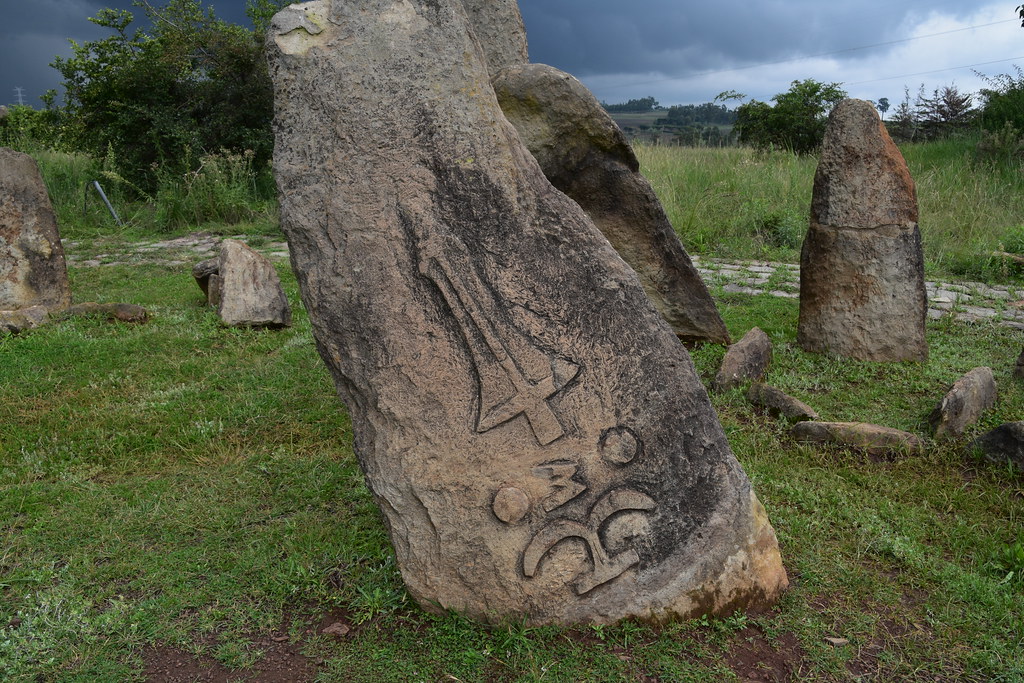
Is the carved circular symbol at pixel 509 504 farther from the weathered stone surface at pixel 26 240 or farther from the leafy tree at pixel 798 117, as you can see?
the leafy tree at pixel 798 117

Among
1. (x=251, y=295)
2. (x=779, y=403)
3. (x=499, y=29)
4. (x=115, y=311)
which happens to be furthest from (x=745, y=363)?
(x=115, y=311)

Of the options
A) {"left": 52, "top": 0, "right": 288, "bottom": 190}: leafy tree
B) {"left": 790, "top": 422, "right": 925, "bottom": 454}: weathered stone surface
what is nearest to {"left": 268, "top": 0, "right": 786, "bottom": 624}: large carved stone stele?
{"left": 790, "top": 422, "right": 925, "bottom": 454}: weathered stone surface

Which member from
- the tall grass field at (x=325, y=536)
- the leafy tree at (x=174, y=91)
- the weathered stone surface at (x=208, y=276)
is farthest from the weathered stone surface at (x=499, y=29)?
the leafy tree at (x=174, y=91)

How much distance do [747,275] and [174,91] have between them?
9.63 meters

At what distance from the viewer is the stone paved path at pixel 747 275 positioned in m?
6.69

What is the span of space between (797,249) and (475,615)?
7.65m

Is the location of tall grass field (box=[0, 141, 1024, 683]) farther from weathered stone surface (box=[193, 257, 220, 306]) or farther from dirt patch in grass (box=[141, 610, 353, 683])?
weathered stone surface (box=[193, 257, 220, 306])

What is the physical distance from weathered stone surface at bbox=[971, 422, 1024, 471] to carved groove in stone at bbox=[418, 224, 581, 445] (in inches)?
88.3

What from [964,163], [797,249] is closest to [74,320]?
[797,249]

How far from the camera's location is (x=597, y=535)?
2.57m

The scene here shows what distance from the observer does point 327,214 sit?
2.47 m

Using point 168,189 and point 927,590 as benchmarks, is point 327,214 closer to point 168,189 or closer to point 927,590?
point 927,590

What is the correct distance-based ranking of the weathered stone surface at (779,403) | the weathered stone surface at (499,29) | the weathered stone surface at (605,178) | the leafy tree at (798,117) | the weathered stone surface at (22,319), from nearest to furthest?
the weathered stone surface at (779,403) < the weathered stone surface at (605,178) < the weathered stone surface at (22,319) < the weathered stone surface at (499,29) < the leafy tree at (798,117)

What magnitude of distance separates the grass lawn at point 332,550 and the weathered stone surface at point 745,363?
0.46ft
